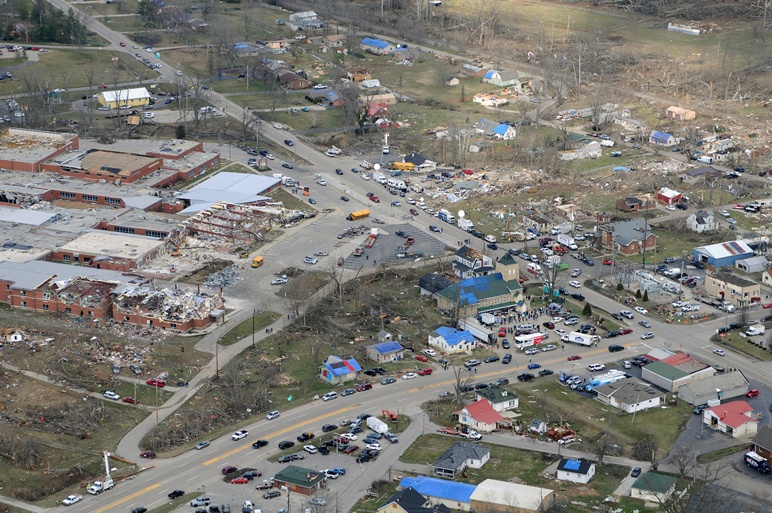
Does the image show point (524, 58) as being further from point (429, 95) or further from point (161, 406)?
point (161, 406)

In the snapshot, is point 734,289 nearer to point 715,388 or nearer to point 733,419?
point 715,388

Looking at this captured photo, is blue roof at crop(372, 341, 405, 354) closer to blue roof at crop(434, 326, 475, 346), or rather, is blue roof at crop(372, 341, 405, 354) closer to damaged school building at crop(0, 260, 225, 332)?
blue roof at crop(434, 326, 475, 346)

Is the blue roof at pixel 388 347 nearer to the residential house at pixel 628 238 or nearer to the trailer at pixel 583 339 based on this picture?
the trailer at pixel 583 339

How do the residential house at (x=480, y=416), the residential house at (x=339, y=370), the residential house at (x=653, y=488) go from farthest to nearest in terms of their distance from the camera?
the residential house at (x=339, y=370) → the residential house at (x=480, y=416) → the residential house at (x=653, y=488)

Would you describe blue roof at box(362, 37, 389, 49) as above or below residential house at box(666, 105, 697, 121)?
A: below

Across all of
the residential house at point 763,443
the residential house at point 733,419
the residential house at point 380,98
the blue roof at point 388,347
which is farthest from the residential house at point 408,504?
the residential house at point 380,98

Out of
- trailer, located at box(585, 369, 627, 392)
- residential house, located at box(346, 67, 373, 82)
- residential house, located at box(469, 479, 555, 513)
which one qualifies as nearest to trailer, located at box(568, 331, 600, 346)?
trailer, located at box(585, 369, 627, 392)

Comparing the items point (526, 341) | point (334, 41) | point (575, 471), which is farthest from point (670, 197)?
point (334, 41)
